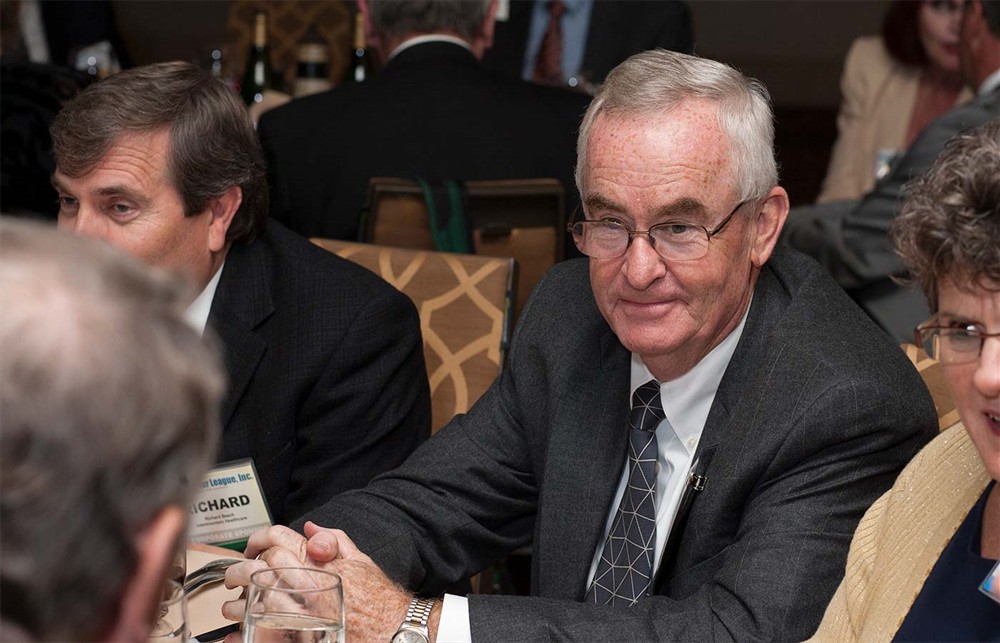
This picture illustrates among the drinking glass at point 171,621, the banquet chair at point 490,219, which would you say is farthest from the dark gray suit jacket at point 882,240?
the drinking glass at point 171,621

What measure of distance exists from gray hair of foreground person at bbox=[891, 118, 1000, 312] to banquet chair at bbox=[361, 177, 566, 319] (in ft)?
5.41

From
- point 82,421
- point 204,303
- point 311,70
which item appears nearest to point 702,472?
point 204,303

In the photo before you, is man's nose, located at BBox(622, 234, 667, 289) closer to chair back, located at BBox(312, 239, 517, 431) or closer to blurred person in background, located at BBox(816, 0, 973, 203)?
chair back, located at BBox(312, 239, 517, 431)

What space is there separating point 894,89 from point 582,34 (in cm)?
135

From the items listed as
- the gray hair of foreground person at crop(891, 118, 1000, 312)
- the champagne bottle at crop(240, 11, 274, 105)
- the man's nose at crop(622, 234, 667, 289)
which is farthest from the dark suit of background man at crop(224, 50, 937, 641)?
the champagne bottle at crop(240, 11, 274, 105)

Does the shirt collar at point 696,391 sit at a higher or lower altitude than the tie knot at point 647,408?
higher

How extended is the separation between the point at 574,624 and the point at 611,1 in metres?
4.24

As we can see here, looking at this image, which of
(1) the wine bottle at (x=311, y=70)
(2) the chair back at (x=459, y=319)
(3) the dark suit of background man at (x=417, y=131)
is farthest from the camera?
(1) the wine bottle at (x=311, y=70)

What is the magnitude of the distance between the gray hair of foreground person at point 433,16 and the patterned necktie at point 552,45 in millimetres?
1599

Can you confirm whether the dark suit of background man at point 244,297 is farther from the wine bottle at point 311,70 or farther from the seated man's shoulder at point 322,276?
the wine bottle at point 311,70

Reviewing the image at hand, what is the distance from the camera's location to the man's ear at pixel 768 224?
83.1 inches

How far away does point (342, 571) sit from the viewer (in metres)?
1.93

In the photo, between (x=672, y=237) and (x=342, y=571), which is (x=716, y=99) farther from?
(x=342, y=571)

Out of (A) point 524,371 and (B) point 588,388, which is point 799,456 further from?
(A) point 524,371
